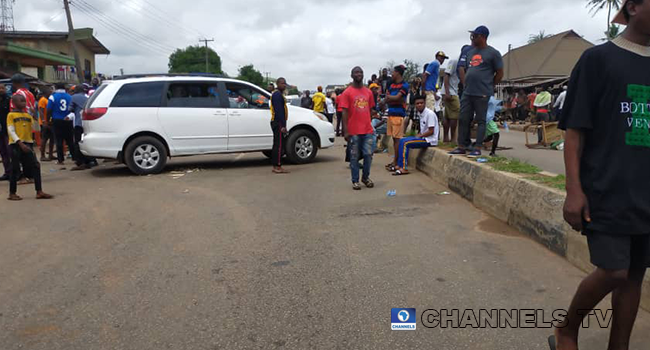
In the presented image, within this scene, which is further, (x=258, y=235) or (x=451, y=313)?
(x=258, y=235)

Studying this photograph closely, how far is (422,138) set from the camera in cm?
881

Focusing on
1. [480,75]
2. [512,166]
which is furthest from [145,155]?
[512,166]

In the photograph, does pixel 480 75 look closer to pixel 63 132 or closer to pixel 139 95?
pixel 139 95

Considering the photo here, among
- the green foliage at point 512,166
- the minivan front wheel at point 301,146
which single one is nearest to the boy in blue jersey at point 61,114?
the minivan front wheel at point 301,146

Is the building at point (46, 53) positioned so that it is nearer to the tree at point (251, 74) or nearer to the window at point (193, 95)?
the window at point (193, 95)

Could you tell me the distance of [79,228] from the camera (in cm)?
557

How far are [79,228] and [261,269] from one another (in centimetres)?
265

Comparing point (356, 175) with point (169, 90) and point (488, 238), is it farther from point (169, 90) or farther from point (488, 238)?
point (169, 90)

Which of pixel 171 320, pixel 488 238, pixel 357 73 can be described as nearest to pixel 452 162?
pixel 357 73

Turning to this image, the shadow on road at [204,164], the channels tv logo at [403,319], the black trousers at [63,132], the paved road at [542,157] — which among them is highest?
the black trousers at [63,132]

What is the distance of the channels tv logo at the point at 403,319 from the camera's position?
10.2 feet

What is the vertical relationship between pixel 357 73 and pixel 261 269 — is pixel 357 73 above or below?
above

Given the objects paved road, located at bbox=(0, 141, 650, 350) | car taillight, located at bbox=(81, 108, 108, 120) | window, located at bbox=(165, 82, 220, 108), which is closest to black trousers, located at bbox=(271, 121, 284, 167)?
window, located at bbox=(165, 82, 220, 108)

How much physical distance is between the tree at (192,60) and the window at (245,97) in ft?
304
